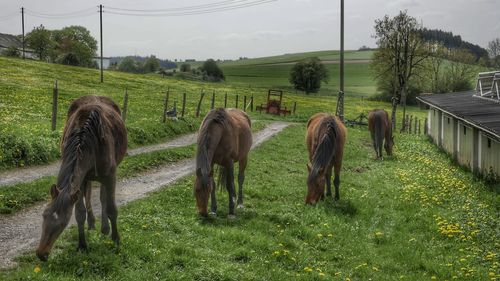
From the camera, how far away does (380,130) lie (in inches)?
958

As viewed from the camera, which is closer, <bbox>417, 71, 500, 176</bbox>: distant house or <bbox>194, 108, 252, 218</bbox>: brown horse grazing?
<bbox>194, 108, 252, 218</bbox>: brown horse grazing

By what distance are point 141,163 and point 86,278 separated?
411 inches

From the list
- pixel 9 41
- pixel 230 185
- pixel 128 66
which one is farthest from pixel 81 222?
pixel 128 66

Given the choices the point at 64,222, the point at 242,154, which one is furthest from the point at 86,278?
the point at 242,154

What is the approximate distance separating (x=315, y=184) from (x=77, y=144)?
6800 mm

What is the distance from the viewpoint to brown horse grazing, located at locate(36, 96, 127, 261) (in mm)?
6668

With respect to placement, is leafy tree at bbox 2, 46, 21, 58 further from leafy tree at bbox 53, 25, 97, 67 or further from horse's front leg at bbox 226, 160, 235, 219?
horse's front leg at bbox 226, 160, 235, 219

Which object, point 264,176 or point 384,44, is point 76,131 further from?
point 384,44

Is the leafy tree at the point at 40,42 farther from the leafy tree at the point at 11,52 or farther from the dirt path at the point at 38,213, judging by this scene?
the dirt path at the point at 38,213

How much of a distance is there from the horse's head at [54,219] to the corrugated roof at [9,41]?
125m

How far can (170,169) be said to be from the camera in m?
17.5

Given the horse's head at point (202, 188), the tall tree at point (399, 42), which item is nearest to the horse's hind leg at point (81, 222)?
the horse's head at point (202, 188)

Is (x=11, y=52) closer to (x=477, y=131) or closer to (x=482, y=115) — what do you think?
(x=477, y=131)

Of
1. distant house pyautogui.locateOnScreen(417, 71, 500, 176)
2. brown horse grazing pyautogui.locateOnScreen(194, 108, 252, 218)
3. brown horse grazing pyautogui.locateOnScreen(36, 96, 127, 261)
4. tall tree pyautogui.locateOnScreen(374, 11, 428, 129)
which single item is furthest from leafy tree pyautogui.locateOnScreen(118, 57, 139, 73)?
brown horse grazing pyautogui.locateOnScreen(36, 96, 127, 261)
